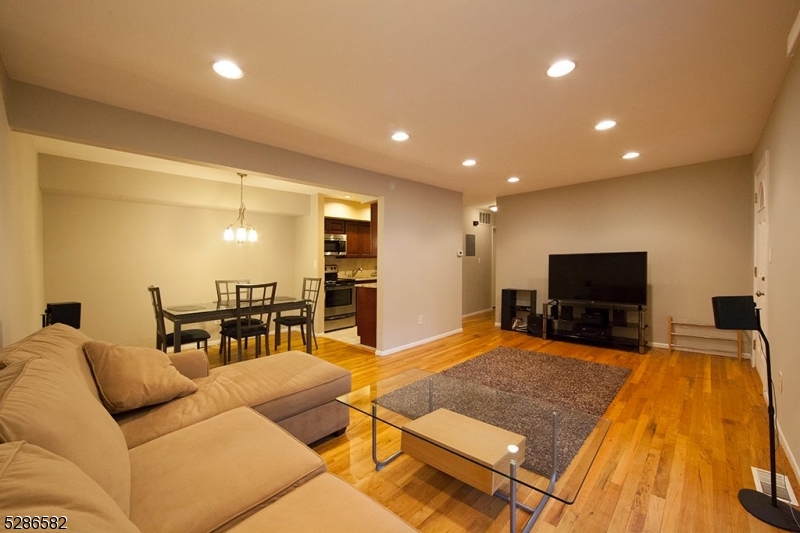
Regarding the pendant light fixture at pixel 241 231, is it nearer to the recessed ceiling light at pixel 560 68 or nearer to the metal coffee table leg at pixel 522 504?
the recessed ceiling light at pixel 560 68

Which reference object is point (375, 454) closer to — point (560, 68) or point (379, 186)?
point (560, 68)

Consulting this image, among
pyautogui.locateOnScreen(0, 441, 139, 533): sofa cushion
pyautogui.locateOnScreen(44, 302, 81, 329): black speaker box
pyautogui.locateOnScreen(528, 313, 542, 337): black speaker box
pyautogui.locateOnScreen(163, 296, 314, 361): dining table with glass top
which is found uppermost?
pyautogui.locateOnScreen(44, 302, 81, 329): black speaker box

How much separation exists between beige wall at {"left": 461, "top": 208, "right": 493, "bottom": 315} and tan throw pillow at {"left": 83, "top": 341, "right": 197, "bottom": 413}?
618 centimetres

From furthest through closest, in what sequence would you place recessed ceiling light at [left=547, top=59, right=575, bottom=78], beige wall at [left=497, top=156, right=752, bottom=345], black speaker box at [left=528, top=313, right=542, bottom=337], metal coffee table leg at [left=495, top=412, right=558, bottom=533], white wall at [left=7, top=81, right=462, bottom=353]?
black speaker box at [left=528, top=313, right=542, bottom=337], beige wall at [left=497, top=156, right=752, bottom=345], white wall at [left=7, top=81, right=462, bottom=353], recessed ceiling light at [left=547, top=59, right=575, bottom=78], metal coffee table leg at [left=495, top=412, right=558, bottom=533]

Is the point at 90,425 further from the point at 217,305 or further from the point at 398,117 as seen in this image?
the point at 217,305

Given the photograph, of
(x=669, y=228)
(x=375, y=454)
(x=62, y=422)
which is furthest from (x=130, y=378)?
(x=669, y=228)

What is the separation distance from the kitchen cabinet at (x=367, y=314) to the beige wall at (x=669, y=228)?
10.0ft

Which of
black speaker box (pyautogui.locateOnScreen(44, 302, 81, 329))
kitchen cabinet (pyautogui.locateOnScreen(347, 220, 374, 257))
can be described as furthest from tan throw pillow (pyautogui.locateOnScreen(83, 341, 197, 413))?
kitchen cabinet (pyautogui.locateOnScreen(347, 220, 374, 257))

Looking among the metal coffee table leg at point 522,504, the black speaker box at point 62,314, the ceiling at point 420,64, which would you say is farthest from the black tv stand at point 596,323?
the black speaker box at point 62,314

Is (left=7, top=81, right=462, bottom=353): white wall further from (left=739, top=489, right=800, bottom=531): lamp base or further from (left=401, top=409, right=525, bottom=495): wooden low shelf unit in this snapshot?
(left=739, top=489, right=800, bottom=531): lamp base

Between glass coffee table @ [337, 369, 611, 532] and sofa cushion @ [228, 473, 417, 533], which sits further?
glass coffee table @ [337, 369, 611, 532]

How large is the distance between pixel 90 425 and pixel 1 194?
72.9 inches

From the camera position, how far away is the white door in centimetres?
302

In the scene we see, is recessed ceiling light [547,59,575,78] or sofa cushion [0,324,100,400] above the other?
recessed ceiling light [547,59,575,78]
